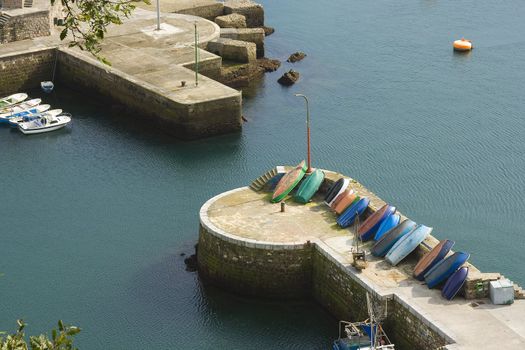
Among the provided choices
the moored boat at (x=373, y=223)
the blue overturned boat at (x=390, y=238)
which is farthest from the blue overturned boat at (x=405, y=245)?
the moored boat at (x=373, y=223)

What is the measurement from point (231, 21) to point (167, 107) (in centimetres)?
1881

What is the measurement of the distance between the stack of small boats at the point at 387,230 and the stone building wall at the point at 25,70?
90.1ft

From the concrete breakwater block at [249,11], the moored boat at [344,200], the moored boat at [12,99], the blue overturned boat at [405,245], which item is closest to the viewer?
the blue overturned boat at [405,245]

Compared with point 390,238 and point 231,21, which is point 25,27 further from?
point 390,238

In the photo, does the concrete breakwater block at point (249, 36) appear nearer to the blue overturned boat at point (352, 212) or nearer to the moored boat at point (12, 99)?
the moored boat at point (12, 99)

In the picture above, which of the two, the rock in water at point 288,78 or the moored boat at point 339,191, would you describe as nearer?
the moored boat at point 339,191

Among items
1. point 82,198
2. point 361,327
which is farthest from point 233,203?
point 82,198

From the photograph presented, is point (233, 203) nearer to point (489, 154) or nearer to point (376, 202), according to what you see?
point (376, 202)

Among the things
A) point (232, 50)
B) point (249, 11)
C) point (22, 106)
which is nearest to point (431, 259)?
point (22, 106)

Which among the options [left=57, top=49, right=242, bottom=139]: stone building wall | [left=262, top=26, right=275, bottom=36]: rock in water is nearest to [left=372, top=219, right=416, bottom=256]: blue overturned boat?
[left=57, top=49, right=242, bottom=139]: stone building wall

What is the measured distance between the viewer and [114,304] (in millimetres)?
36000

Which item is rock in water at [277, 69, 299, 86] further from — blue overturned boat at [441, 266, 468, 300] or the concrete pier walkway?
blue overturned boat at [441, 266, 468, 300]

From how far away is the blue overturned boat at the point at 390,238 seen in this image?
3300 centimetres

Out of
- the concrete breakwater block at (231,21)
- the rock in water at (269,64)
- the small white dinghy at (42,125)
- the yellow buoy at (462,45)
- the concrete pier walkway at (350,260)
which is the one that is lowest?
the small white dinghy at (42,125)
